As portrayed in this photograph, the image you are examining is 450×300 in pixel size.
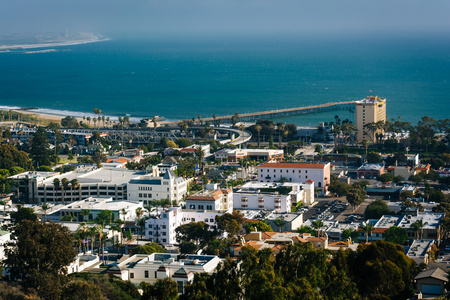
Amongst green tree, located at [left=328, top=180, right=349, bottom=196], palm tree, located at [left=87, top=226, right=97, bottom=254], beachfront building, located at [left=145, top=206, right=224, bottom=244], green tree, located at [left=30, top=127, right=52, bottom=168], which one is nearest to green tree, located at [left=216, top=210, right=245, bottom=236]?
beachfront building, located at [left=145, top=206, right=224, bottom=244]

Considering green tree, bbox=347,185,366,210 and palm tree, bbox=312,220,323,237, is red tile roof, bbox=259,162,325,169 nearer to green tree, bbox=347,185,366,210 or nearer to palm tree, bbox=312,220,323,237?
green tree, bbox=347,185,366,210

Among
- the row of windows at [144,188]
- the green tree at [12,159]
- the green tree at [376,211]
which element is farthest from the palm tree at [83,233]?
the green tree at [12,159]

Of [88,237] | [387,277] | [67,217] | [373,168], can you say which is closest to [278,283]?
[387,277]

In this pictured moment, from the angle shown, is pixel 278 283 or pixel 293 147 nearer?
pixel 278 283

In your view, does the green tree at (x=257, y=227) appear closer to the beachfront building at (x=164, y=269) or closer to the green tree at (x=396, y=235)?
the green tree at (x=396, y=235)

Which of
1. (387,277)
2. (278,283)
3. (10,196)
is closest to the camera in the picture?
(278,283)

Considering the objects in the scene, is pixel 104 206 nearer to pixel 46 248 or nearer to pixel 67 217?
pixel 67 217
